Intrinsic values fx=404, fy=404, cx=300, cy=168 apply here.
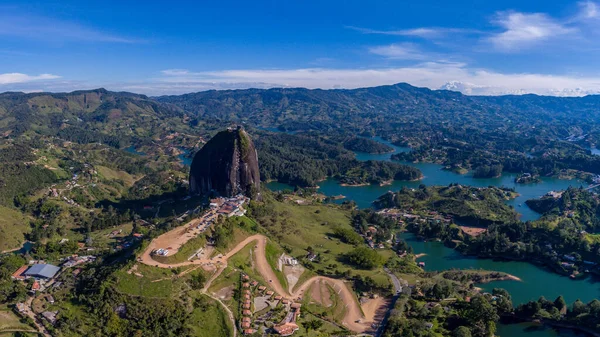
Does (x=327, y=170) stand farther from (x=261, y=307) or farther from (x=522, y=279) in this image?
(x=261, y=307)

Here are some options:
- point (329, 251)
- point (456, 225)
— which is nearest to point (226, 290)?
point (329, 251)

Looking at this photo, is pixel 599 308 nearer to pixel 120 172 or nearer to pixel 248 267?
pixel 248 267

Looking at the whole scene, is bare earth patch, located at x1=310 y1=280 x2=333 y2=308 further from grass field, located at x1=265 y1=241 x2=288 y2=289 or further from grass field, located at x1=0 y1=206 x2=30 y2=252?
grass field, located at x1=0 y1=206 x2=30 y2=252

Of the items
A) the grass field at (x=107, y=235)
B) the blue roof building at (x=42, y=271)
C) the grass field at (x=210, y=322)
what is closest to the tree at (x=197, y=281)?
the grass field at (x=210, y=322)

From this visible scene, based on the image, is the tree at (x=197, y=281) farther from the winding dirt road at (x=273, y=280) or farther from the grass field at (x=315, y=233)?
the grass field at (x=315, y=233)

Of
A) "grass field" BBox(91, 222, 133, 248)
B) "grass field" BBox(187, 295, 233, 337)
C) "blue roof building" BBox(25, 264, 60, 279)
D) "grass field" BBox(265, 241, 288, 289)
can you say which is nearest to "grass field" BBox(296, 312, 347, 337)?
"grass field" BBox(265, 241, 288, 289)

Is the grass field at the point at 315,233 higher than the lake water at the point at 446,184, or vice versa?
the grass field at the point at 315,233
